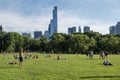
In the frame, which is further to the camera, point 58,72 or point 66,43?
point 66,43

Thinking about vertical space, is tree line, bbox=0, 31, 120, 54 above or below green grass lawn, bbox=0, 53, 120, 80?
above

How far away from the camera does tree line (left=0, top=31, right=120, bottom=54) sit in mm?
152250

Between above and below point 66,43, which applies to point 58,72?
below

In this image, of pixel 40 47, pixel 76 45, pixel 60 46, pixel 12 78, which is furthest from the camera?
pixel 40 47

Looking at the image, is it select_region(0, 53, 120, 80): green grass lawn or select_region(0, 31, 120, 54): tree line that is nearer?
select_region(0, 53, 120, 80): green grass lawn

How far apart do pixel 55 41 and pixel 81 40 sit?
1811 centimetres

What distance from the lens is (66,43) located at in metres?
163

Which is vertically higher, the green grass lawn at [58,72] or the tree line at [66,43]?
the tree line at [66,43]

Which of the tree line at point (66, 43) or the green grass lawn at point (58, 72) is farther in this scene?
the tree line at point (66, 43)

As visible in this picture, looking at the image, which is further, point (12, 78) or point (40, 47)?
point (40, 47)

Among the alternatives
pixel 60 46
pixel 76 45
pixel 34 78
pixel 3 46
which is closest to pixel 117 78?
pixel 34 78

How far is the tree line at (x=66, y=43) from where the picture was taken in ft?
500

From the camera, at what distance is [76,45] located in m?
151

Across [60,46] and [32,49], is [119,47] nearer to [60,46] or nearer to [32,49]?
[60,46]
